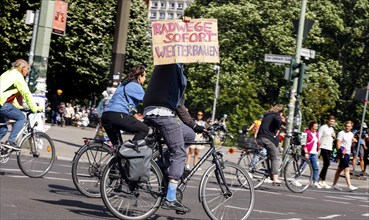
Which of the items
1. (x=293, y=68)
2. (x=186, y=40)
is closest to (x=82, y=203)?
(x=186, y=40)

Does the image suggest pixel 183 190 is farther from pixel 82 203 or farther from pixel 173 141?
pixel 82 203

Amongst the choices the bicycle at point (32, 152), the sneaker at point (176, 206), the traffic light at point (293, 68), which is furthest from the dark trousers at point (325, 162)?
the sneaker at point (176, 206)

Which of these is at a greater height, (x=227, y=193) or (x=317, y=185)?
(x=227, y=193)

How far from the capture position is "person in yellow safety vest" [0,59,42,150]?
12.4 m

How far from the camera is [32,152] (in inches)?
512

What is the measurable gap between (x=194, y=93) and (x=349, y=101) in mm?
10044

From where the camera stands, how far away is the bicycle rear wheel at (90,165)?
32.9 feet

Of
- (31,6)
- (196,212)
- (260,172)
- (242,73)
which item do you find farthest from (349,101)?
(196,212)

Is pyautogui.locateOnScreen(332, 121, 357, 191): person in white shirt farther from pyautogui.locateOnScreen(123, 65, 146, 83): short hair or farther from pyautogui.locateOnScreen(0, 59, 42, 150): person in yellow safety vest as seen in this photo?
pyautogui.locateOnScreen(123, 65, 146, 83): short hair

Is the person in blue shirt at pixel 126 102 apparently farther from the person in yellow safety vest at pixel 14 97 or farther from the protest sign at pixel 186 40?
the person in yellow safety vest at pixel 14 97

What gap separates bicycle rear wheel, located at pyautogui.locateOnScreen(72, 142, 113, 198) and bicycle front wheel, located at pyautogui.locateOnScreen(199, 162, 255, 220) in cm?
172

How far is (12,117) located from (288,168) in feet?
22.7

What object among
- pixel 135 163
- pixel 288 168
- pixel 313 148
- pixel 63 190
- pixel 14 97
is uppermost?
pixel 14 97

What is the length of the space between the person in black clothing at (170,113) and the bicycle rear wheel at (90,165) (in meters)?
1.66
